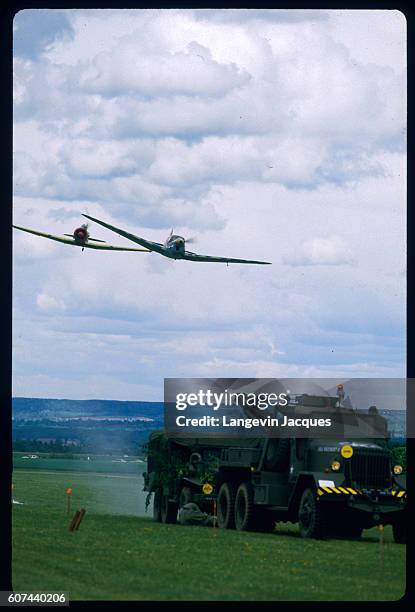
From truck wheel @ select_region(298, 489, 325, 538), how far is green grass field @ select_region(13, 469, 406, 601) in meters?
0.24

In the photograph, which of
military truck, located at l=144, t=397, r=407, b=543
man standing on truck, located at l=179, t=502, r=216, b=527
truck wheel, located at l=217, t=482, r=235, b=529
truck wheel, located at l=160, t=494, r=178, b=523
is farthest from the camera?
truck wheel, located at l=160, t=494, r=178, b=523

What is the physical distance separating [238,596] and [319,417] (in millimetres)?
7267

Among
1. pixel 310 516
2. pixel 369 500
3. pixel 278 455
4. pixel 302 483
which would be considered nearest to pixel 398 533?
pixel 369 500

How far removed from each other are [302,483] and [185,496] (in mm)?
3763

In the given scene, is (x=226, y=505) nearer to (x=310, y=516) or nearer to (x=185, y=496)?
(x=185, y=496)

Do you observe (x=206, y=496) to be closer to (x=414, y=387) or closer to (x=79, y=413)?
(x=79, y=413)

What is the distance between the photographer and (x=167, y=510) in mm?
24609

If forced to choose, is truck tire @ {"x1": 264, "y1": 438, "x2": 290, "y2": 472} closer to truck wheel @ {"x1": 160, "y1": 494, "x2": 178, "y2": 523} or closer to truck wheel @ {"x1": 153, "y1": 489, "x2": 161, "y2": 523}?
truck wheel @ {"x1": 160, "y1": 494, "x2": 178, "y2": 523}

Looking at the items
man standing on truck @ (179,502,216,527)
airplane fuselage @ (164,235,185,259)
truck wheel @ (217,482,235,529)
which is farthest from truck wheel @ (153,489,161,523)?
airplane fuselage @ (164,235,185,259)

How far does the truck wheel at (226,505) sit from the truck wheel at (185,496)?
1147mm

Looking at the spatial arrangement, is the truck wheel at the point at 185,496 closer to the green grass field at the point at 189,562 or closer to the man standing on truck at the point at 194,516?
the man standing on truck at the point at 194,516

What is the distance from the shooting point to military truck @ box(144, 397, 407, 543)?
2025cm

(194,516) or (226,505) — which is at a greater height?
(226,505)

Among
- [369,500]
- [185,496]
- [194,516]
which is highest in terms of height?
[369,500]
